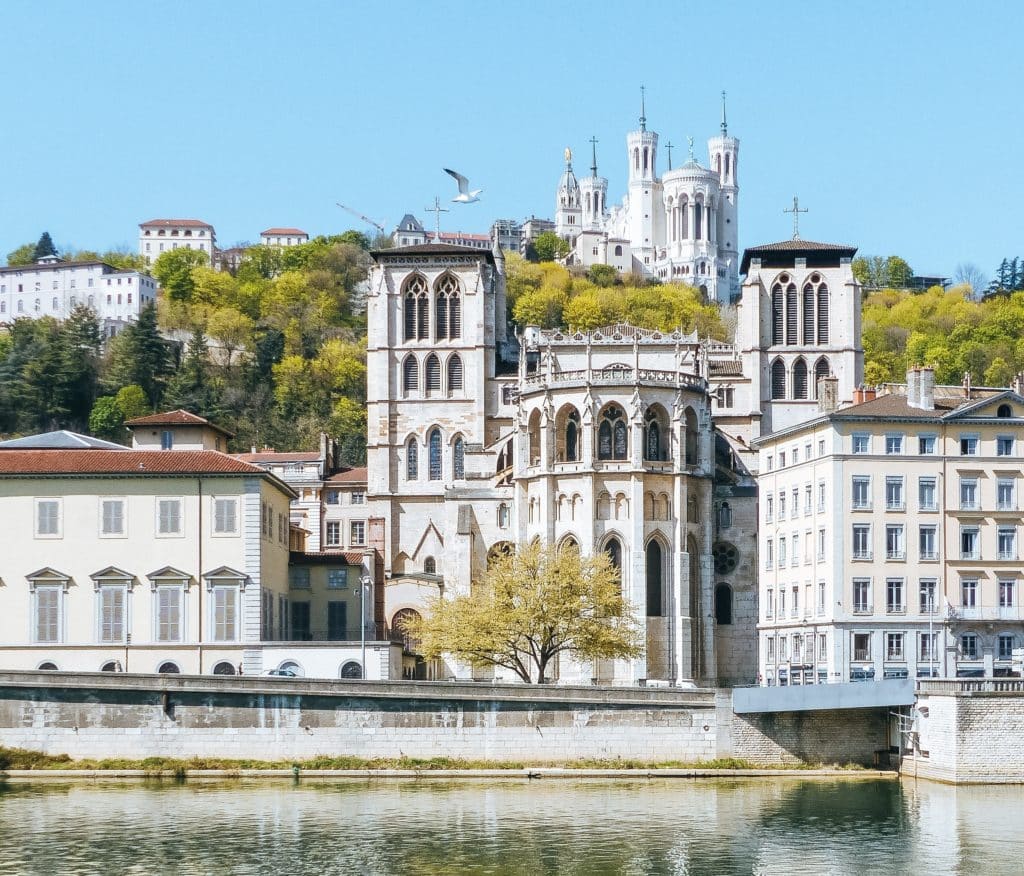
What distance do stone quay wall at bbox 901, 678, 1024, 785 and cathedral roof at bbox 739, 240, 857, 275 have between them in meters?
49.6

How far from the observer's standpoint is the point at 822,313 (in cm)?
11044

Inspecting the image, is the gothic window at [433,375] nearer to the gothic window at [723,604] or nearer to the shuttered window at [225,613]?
the gothic window at [723,604]

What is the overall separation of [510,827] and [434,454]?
5473 centimetres

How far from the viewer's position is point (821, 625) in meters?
78.1

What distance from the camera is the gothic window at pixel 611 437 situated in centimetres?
8975

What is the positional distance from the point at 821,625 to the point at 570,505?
49.9 feet

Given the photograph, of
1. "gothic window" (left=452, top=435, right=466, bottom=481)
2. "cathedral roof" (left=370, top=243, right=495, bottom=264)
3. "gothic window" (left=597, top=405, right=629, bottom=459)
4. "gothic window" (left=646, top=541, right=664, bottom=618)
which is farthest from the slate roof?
"gothic window" (left=646, top=541, right=664, bottom=618)

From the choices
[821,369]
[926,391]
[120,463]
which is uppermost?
[821,369]

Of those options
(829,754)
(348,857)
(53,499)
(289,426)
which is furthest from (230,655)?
(289,426)

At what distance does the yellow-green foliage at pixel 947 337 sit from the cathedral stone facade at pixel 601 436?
43.2 metres

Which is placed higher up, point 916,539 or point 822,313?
point 822,313

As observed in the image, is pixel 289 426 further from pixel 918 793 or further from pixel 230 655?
pixel 918 793

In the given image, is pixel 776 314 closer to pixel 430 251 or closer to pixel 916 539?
pixel 430 251

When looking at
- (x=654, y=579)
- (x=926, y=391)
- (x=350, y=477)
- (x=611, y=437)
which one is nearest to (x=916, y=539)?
(x=926, y=391)
